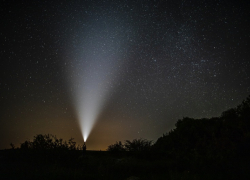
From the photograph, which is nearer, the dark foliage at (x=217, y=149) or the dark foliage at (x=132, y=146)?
the dark foliage at (x=217, y=149)

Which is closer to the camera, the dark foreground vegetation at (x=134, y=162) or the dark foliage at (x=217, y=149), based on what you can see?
the dark foreground vegetation at (x=134, y=162)

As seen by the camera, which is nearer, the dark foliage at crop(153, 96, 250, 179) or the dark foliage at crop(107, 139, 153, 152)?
the dark foliage at crop(153, 96, 250, 179)

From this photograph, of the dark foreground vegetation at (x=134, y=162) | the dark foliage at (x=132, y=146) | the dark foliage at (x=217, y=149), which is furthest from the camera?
the dark foliage at (x=132, y=146)

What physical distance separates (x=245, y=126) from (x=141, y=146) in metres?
9.18

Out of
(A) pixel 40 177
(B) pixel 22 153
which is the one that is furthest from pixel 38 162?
(A) pixel 40 177

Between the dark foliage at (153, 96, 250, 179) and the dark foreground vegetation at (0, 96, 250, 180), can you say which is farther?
the dark foliage at (153, 96, 250, 179)

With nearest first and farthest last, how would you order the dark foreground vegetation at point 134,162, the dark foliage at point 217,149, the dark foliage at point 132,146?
the dark foreground vegetation at point 134,162 → the dark foliage at point 217,149 → the dark foliage at point 132,146

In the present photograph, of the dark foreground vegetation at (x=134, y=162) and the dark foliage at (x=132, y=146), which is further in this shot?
the dark foliage at (x=132, y=146)

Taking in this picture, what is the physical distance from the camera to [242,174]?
9.15m

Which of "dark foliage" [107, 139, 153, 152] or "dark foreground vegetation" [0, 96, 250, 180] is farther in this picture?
"dark foliage" [107, 139, 153, 152]

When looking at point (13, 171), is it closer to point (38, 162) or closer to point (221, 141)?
point (38, 162)

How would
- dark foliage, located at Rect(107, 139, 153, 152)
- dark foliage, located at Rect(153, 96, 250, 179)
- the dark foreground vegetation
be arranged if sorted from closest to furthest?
the dark foreground vegetation → dark foliage, located at Rect(153, 96, 250, 179) → dark foliage, located at Rect(107, 139, 153, 152)

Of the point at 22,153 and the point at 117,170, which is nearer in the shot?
the point at 117,170

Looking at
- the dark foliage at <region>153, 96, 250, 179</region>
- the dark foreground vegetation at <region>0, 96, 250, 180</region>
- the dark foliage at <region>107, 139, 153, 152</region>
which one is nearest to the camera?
the dark foreground vegetation at <region>0, 96, 250, 180</region>
